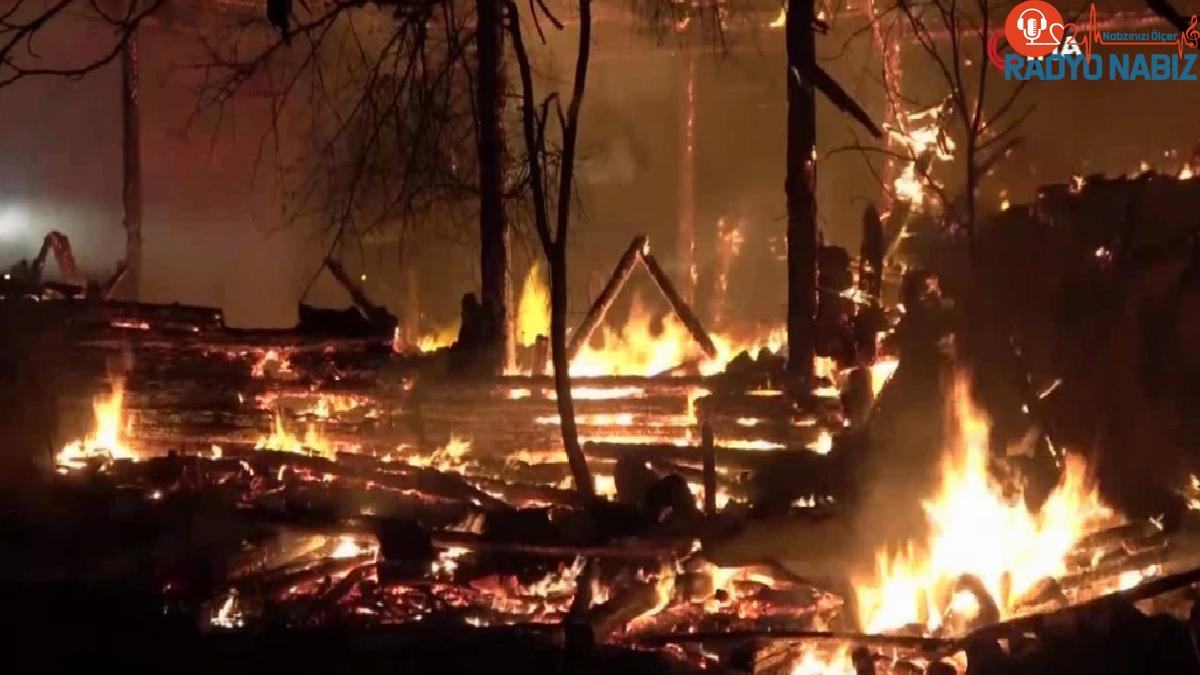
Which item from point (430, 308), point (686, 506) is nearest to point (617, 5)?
point (430, 308)

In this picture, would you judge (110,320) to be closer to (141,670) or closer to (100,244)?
(100,244)

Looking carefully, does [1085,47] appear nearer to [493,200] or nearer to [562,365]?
[493,200]

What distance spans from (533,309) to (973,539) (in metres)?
9.21

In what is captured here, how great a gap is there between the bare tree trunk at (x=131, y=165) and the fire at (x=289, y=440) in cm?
539

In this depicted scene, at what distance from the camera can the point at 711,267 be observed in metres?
15.5

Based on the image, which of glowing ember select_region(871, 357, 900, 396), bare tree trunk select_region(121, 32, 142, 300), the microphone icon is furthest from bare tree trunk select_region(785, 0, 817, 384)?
bare tree trunk select_region(121, 32, 142, 300)

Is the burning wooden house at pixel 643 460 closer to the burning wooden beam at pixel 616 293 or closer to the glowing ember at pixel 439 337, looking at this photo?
the burning wooden beam at pixel 616 293

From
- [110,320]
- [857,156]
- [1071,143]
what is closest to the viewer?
[110,320]

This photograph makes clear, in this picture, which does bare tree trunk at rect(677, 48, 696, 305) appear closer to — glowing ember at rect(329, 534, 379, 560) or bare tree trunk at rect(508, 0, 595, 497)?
bare tree trunk at rect(508, 0, 595, 497)

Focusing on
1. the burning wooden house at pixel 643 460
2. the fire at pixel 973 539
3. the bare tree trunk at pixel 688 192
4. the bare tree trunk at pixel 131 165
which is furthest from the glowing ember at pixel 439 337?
the fire at pixel 973 539

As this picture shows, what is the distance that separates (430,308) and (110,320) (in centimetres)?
666

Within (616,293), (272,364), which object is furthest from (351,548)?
(616,293)

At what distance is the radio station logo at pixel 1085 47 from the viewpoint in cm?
1291

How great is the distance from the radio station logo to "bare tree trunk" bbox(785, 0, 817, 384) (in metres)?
4.60
